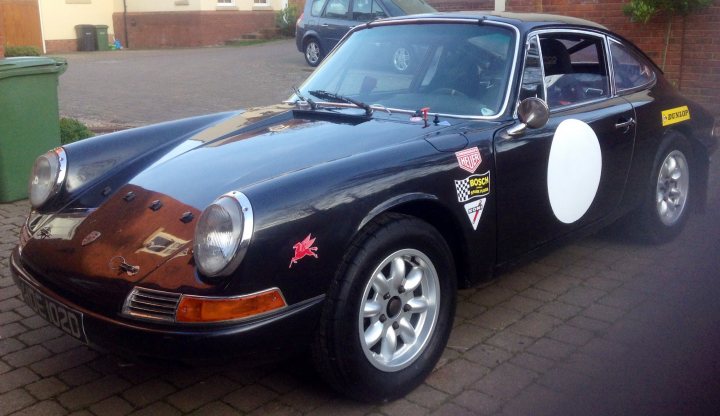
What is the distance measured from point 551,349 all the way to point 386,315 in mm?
1008

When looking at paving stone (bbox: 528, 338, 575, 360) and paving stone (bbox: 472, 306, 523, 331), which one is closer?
paving stone (bbox: 528, 338, 575, 360)

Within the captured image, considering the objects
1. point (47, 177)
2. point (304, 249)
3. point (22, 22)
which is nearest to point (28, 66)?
point (47, 177)

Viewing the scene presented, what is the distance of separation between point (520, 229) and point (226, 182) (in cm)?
153

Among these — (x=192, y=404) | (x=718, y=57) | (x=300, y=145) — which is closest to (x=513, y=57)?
(x=300, y=145)

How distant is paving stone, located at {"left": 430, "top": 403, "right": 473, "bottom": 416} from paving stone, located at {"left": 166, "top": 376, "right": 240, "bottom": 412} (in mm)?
921

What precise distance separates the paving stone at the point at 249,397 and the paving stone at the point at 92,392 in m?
0.50

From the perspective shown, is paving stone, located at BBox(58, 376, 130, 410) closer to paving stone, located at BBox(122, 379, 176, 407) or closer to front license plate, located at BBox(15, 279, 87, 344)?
paving stone, located at BBox(122, 379, 176, 407)

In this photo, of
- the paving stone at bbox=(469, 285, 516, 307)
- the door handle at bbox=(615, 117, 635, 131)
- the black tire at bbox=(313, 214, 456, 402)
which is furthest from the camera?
the door handle at bbox=(615, 117, 635, 131)

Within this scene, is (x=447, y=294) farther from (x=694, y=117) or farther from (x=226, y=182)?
(x=694, y=117)

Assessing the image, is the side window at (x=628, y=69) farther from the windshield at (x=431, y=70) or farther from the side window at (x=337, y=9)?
the side window at (x=337, y=9)

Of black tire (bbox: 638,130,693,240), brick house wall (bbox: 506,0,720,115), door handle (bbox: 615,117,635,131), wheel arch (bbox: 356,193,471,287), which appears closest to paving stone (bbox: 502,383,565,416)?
wheel arch (bbox: 356,193,471,287)

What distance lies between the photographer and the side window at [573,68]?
457cm

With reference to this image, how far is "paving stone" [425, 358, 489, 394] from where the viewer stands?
11.8ft

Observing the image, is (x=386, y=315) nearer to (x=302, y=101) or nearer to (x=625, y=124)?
(x=302, y=101)
